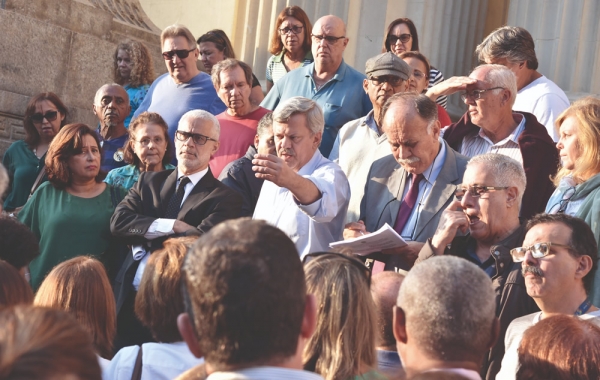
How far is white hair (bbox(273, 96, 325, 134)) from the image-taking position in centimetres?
547

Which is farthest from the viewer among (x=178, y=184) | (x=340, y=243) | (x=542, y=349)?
(x=178, y=184)

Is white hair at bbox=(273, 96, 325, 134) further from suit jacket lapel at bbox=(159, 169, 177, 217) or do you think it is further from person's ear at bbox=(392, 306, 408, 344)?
person's ear at bbox=(392, 306, 408, 344)

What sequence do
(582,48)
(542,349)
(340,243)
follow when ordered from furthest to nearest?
(582,48) < (340,243) < (542,349)

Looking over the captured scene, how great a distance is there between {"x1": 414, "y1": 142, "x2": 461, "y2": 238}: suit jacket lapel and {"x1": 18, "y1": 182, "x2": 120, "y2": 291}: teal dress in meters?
2.10

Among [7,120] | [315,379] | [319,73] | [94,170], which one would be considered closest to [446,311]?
[315,379]

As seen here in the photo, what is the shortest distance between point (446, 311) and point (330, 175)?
2569 millimetres

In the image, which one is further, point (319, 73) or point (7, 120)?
point (7, 120)

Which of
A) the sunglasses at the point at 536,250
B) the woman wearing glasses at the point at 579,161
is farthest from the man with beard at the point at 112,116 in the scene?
the sunglasses at the point at 536,250

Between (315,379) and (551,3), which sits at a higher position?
(551,3)

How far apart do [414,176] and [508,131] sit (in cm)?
77

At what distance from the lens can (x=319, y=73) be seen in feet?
23.0

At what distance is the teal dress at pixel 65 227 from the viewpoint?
602cm

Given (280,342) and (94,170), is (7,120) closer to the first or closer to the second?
(94,170)

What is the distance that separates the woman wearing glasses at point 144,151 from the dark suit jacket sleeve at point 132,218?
1.59ft
